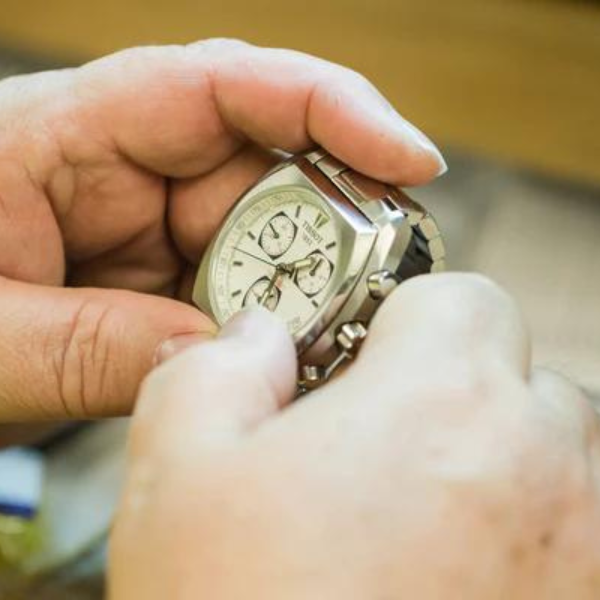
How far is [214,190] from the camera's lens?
2.85 ft

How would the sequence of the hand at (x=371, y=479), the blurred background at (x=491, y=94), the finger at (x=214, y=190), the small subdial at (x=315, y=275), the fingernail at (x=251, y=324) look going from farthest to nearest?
the blurred background at (x=491, y=94) → the finger at (x=214, y=190) → the small subdial at (x=315, y=275) → the fingernail at (x=251, y=324) → the hand at (x=371, y=479)

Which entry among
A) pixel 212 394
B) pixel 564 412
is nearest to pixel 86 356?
pixel 212 394

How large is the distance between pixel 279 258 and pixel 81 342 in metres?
0.15

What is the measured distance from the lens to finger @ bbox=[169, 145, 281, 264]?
0.86 meters

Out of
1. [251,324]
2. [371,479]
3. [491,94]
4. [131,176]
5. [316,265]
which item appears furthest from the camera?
[491,94]

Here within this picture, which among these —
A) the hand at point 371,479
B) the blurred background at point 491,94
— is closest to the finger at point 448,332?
the hand at point 371,479

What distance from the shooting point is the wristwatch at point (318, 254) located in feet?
2.23

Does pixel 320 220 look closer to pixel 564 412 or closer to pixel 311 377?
pixel 311 377

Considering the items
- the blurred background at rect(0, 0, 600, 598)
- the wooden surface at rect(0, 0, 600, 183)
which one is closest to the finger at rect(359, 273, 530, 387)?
the blurred background at rect(0, 0, 600, 598)

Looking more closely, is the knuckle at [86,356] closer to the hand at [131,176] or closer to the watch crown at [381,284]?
the hand at [131,176]

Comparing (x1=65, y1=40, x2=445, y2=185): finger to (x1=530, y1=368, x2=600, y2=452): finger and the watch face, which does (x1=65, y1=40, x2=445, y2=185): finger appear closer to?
the watch face

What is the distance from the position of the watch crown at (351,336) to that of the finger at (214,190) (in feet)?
0.70

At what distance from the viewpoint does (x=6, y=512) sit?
986mm

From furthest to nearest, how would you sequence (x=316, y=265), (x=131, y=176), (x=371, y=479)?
1. (x=131, y=176)
2. (x=316, y=265)
3. (x=371, y=479)
